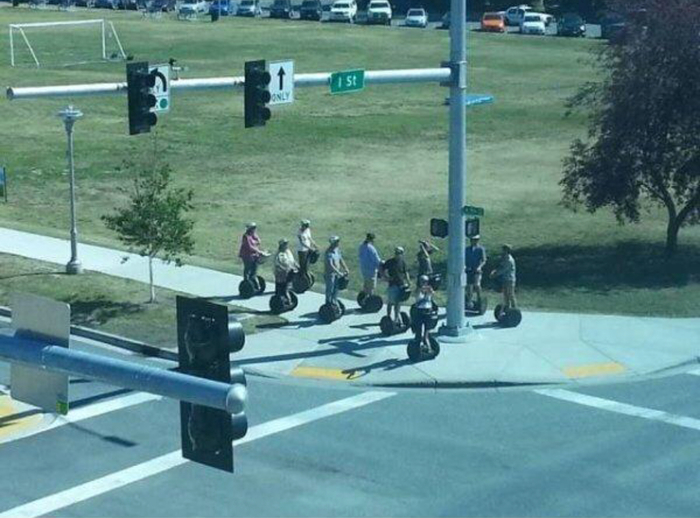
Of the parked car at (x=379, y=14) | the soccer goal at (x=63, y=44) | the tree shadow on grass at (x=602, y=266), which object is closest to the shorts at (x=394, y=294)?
the tree shadow on grass at (x=602, y=266)

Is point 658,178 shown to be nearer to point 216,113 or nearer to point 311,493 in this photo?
point 311,493

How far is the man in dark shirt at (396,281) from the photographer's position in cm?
2575

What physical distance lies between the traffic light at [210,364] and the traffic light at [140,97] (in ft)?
45.0

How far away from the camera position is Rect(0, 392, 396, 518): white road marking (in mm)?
17750

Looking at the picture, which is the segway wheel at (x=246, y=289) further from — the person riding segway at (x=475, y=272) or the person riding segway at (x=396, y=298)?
the person riding segway at (x=475, y=272)

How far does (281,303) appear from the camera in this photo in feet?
89.4

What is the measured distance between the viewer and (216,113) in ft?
189

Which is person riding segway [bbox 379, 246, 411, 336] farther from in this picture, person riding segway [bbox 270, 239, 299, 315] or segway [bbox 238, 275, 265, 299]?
segway [bbox 238, 275, 265, 299]

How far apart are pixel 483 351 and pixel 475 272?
257cm

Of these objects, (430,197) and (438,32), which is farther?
(438,32)

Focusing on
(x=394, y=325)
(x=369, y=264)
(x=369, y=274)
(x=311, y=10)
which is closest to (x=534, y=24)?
(x=311, y=10)

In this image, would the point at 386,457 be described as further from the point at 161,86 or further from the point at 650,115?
the point at 650,115

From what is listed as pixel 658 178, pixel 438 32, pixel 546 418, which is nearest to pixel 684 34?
pixel 658 178

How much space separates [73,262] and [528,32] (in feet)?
222
